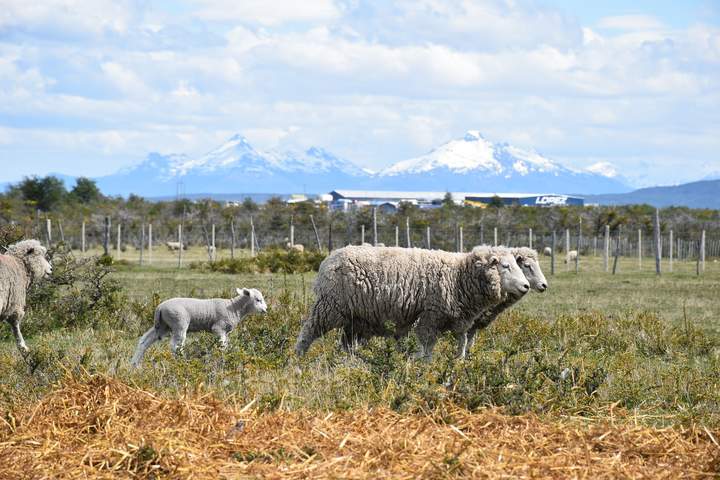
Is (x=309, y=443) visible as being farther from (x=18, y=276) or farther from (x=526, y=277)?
(x=18, y=276)

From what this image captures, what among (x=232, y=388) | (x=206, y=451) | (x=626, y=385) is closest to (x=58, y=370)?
(x=232, y=388)

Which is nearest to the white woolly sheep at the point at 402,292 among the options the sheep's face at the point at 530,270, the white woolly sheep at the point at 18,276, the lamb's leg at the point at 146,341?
the sheep's face at the point at 530,270

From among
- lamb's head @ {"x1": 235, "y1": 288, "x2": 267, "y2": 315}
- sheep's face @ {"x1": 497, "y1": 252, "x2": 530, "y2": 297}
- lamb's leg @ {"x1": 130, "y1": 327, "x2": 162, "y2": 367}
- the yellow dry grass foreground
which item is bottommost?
lamb's leg @ {"x1": 130, "y1": 327, "x2": 162, "y2": 367}

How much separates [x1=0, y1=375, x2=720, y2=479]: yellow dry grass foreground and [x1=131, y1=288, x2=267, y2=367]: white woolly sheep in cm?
420

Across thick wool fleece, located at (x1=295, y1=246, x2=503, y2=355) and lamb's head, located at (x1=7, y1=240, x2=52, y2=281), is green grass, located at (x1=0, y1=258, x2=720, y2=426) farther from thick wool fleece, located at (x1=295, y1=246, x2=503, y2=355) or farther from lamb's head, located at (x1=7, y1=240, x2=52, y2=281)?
lamb's head, located at (x1=7, y1=240, x2=52, y2=281)

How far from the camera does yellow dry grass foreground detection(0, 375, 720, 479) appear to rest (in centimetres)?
554

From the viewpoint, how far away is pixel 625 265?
133ft

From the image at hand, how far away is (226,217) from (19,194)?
19461 millimetres

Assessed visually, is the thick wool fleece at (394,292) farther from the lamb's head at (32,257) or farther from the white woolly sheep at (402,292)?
the lamb's head at (32,257)

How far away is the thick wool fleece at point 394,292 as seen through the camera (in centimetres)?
1087

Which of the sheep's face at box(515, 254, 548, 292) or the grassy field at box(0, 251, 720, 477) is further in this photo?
the sheep's face at box(515, 254, 548, 292)

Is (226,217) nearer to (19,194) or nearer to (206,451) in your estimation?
(19,194)

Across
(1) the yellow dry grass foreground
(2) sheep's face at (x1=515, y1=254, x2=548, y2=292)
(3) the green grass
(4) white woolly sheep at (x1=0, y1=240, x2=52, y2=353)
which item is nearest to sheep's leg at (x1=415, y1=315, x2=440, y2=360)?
(3) the green grass

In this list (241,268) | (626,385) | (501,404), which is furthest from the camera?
(241,268)
